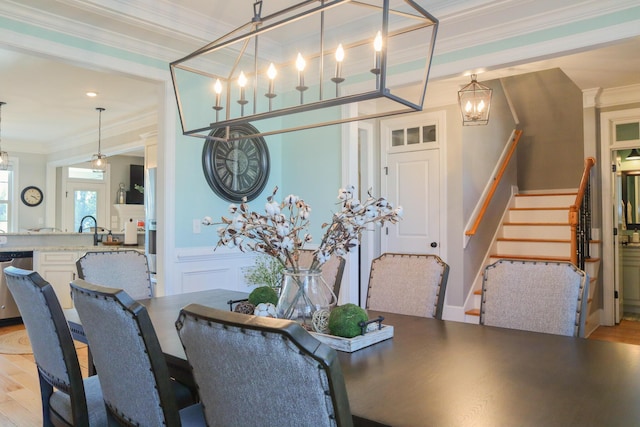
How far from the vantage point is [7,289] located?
17.5 ft

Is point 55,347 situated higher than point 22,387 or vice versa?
point 55,347

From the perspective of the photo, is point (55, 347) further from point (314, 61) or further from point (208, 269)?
point (314, 61)

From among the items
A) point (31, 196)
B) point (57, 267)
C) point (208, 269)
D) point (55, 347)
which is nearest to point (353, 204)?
point (55, 347)

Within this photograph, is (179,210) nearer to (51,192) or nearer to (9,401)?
(9,401)

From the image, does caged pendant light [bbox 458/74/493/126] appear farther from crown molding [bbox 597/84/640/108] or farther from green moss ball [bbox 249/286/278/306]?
green moss ball [bbox 249/286/278/306]

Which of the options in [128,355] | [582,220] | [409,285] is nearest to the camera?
[128,355]

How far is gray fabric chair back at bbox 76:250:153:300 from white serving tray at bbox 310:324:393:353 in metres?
1.60

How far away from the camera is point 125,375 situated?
1.28 meters

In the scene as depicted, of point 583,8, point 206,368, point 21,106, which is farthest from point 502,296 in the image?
point 21,106

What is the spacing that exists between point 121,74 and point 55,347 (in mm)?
2380

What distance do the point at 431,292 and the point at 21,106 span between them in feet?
20.2

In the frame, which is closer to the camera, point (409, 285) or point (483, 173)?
point (409, 285)

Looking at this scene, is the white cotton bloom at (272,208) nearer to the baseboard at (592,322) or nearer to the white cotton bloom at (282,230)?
the white cotton bloom at (282,230)

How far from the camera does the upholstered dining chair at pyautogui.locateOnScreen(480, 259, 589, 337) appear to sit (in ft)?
6.13
